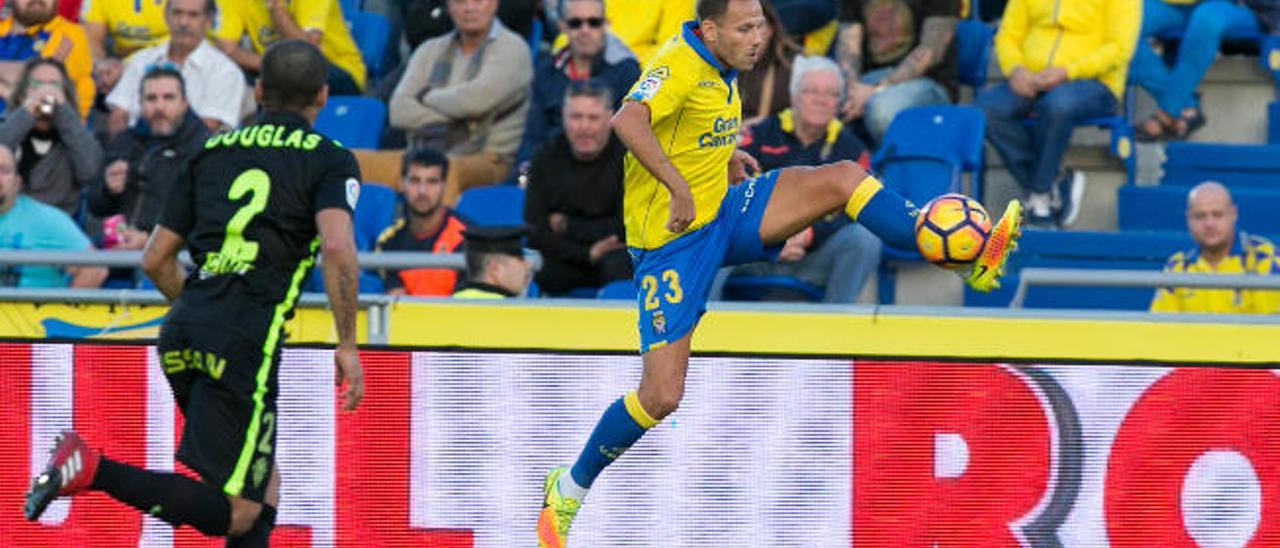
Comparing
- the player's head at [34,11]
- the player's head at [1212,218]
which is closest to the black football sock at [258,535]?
the player's head at [1212,218]

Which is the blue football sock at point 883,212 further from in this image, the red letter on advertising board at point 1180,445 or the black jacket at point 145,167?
the black jacket at point 145,167

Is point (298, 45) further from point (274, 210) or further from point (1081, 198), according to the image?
point (1081, 198)

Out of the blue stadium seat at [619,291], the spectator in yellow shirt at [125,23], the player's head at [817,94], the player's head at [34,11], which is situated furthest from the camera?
the spectator in yellow shirt at [125,23]

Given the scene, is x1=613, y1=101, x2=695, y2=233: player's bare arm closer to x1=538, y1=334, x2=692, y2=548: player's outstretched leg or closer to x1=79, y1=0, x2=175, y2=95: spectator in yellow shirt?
x1=538, y1=334, x2=692, y2=548: player's outstretched leg

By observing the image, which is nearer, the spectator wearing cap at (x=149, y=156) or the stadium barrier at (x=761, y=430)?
the stadium barrier at (x=761, y=430)

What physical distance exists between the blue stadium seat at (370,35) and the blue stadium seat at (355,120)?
0.93m

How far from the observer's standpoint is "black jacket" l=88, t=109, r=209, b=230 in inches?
500

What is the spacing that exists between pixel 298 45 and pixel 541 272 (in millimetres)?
3772

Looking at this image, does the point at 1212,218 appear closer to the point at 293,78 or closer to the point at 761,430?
the point at 761,430

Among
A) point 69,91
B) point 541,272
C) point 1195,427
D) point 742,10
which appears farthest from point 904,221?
point 69,91

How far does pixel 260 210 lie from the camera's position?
8.41 metres

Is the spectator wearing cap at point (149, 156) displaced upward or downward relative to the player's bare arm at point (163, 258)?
upward

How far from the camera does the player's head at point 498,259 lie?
10594 millimetres

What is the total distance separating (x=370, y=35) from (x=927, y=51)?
3340mm
